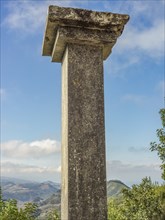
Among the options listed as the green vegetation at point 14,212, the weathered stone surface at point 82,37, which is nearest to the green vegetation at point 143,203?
the green vegetation at point 14,212

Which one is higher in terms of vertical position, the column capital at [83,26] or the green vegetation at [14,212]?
the column capital at [83,26]

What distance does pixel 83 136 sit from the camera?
15.1 ft

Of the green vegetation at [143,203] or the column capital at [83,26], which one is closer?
the column capital at [83,26]

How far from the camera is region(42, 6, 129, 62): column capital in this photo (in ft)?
15.6

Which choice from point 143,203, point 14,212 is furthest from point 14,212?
point 143,203

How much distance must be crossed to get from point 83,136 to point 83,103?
0.43 metres

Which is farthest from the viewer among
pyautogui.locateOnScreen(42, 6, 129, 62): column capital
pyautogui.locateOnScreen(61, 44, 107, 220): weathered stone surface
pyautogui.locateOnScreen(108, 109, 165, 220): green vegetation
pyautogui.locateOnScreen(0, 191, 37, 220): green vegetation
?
pyautogui.locateOnScreen(108, 109, 165, 220): green vegetation

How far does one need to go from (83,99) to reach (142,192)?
31.0 metres

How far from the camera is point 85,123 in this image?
15.3 ft

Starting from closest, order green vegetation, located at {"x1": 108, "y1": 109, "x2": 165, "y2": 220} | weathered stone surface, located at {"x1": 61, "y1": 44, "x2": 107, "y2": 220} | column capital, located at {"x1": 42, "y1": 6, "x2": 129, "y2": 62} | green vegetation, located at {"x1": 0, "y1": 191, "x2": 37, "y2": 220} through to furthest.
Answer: weathered stone surface, located at {"x1": 61, "y1": 44, "x2": 107, "y2": 220}
column capital, located at {"x1": 42, "y1": 6, "x2": 129, "y2": 62}
green vegetation, located at {"x1": 0, "y1": 191, "x2": 37, "y2": 220}
green vegetation, located at {"x1": 108, "y1": 109, "x2": 165, "y2": 220}

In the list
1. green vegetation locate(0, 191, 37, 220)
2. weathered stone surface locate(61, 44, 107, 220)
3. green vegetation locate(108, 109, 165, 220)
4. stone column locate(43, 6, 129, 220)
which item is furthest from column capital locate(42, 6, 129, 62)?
green vegetation locate(108, 109, 165, 220)

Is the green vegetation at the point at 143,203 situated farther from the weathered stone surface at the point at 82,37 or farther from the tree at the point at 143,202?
the weathered stone surface at the point at 82,37

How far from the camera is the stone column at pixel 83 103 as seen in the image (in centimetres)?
442

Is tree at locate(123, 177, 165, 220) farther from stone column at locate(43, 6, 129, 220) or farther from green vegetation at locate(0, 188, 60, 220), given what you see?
stone column at locate(43, 6, 129, 220)
